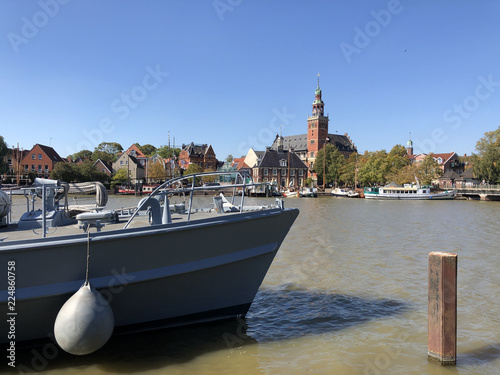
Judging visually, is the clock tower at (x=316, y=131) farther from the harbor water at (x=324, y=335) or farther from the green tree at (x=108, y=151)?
the harbor water at (x=324, y=335)

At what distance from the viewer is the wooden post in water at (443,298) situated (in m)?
4.94

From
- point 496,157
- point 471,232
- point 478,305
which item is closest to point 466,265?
point 478,305

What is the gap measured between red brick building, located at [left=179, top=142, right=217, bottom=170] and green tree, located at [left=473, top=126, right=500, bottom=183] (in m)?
60.6

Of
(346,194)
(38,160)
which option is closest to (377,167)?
(346,194)

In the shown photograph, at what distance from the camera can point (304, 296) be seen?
8.48 meters

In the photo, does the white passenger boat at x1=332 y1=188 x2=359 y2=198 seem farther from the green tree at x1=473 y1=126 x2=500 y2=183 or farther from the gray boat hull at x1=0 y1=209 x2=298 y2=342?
the gray boat hull at x1=0 y1=209 x2=298 y2=342

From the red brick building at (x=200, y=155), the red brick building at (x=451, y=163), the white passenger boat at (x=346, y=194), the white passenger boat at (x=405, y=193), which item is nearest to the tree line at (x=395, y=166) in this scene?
the white passenger boat at (x=405, y=193)

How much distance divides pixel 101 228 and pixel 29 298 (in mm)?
1553

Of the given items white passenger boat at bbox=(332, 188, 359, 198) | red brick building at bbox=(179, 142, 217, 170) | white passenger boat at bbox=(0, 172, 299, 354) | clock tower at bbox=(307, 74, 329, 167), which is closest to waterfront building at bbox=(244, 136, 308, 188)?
white passenger boat at bbox=(332, 188, 359, 198)

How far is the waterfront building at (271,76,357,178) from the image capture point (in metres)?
113

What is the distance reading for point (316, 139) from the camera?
112875 millimetres

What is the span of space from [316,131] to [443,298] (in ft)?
365

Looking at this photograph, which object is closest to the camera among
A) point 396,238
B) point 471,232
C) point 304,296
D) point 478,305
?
point 478,305

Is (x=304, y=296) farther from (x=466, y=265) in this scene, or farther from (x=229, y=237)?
(x=466, y=265)
